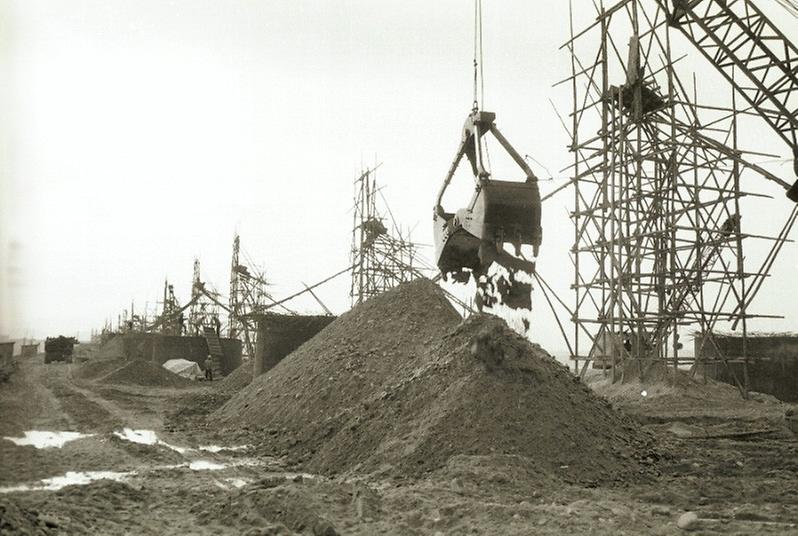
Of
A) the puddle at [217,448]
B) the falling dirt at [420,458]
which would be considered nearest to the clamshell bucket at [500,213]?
the falling dirt at [420,458]

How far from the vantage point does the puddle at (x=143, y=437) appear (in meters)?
9.51

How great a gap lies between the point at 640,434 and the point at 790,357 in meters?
13.5

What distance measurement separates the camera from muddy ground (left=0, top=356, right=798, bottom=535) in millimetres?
4922

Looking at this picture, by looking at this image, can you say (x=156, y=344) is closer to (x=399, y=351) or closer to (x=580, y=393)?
(x=399, y=351)

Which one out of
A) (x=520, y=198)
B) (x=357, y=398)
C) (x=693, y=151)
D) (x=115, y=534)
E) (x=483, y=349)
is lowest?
(x=115, y=534)

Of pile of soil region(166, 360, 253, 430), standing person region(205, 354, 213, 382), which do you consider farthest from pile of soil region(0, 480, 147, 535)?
standing person region(205, 354, 213, 382)

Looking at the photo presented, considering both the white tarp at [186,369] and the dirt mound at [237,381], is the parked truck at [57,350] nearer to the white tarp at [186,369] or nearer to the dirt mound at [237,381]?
the white tarp at [186,369]

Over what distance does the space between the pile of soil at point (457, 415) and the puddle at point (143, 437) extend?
4.75ft

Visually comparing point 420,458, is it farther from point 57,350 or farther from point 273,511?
point 57,350

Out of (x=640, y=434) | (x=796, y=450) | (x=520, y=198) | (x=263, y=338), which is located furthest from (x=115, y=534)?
(x=263, y=338)

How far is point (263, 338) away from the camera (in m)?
18.8

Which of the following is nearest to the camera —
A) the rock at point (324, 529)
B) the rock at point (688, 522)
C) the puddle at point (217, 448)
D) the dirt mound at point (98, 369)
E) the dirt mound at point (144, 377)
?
the rock at point (324, 529)

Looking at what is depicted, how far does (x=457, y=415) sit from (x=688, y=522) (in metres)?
2.85

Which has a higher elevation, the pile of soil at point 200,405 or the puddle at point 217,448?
the pile of soil at point 200,405
